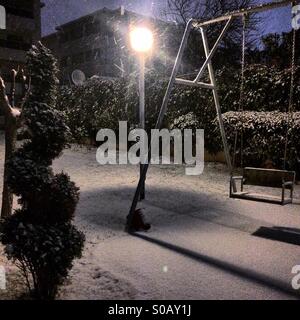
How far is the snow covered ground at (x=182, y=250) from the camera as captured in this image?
3564 mm

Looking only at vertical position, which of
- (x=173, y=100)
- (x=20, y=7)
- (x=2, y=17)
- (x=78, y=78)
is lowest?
(x=173, y=100)

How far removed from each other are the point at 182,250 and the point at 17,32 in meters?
33.7

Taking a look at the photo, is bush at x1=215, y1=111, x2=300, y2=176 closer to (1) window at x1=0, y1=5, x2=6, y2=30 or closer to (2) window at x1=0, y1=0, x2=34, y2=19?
(1) window at x1=0, y1=5, x2=6, y2=30

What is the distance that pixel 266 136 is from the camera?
373 inches

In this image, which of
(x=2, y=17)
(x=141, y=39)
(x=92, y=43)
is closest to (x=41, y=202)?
(x=141, y=39)

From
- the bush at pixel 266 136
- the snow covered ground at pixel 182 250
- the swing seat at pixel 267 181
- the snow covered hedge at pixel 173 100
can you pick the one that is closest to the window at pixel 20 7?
the snow covered hedge at pixel 173 100

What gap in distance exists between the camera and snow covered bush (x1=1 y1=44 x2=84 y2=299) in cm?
307

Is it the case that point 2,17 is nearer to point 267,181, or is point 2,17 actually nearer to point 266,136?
point 266,136

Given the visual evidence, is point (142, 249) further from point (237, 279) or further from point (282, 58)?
point (282, 58)

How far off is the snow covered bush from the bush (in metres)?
6.29

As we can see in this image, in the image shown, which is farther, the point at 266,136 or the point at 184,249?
the point at 266,136

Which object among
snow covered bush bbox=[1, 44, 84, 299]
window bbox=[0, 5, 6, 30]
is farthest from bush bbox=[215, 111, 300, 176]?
window bbox=[0, 5, 6, 30]
